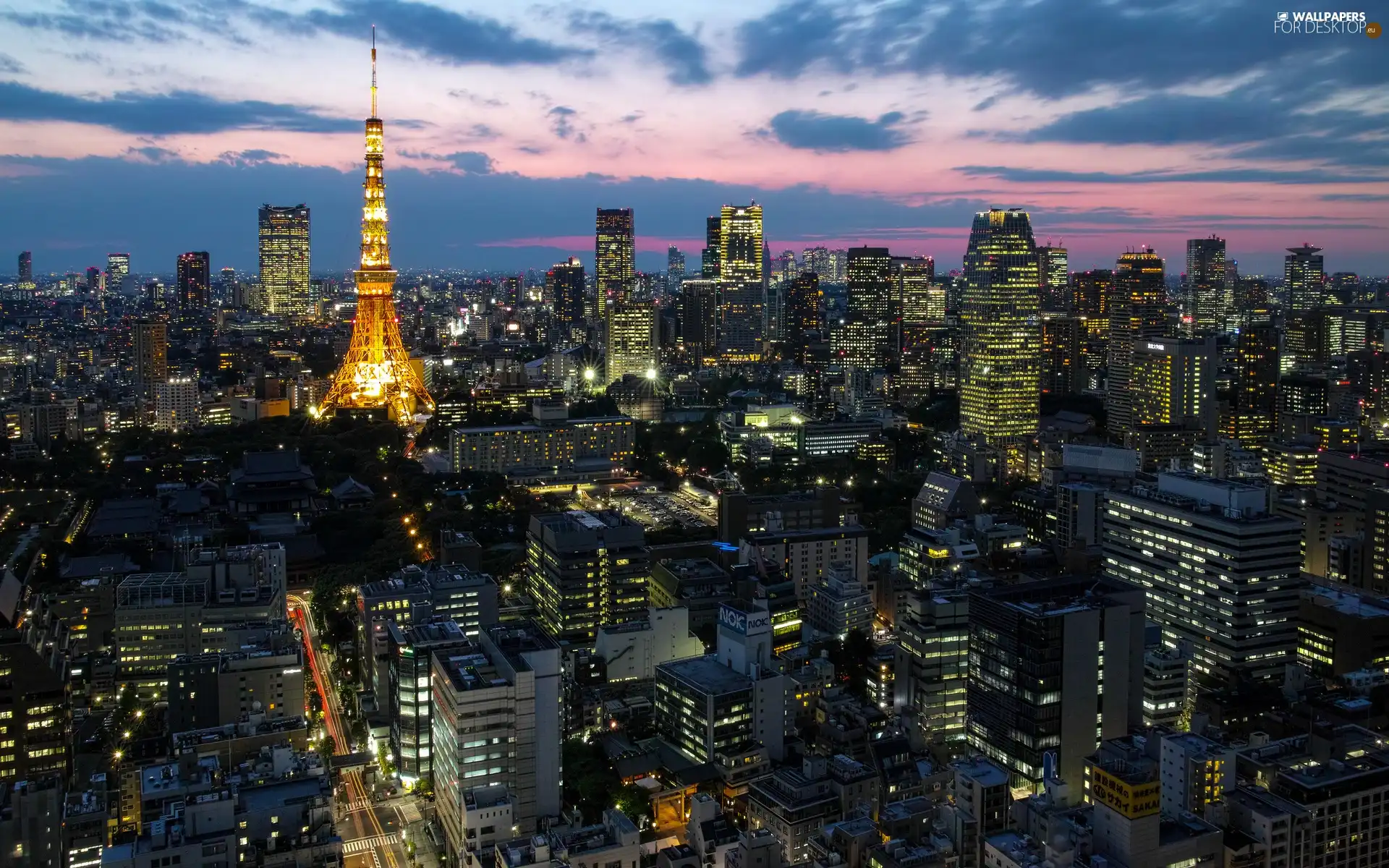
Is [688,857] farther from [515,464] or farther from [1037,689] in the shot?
[515,464]

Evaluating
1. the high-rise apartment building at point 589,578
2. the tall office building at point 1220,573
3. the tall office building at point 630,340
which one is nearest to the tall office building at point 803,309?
the tall office building at point 630,340

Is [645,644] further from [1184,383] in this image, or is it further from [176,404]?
[176,404]

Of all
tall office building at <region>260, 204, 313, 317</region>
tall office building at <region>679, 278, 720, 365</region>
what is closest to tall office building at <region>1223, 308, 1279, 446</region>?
tall office building at <region>679, 278, 720, 365</region>

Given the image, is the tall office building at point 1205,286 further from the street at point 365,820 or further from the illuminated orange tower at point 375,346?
the street at point 365,820

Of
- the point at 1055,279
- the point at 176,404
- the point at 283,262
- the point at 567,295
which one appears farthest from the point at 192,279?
the point at 1055,279

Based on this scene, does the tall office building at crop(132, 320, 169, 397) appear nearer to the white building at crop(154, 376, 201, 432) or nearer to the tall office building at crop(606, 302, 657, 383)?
the white building at crop(154, 376, 201, 432)
